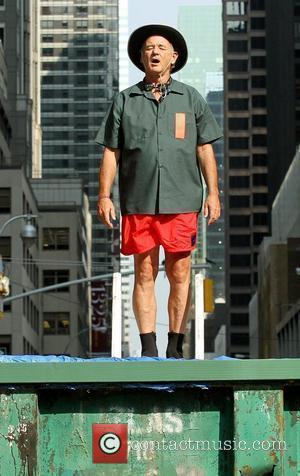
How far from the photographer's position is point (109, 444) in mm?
4668

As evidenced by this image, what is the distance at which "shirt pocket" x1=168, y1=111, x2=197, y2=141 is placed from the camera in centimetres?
688

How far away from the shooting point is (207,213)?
7504mm

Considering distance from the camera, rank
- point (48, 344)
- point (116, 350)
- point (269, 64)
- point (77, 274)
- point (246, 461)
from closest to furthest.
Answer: point (246, 461), point (116, 350), point (48, 344), point (77, 274), point (269, 64)

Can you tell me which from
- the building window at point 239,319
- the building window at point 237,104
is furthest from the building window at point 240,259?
the building window at point 237,104

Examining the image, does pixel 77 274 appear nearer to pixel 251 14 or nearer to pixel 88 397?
pixel 251 14

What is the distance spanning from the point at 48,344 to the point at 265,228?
6767cm

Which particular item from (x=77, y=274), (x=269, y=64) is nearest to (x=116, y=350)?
(x=77, y=274)

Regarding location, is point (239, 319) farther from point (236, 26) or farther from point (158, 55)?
point (158, 55)

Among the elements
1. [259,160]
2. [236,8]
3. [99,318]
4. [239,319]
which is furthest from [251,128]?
[99,318]

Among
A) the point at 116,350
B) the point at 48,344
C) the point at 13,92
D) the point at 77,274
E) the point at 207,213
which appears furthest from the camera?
the point at 13,92

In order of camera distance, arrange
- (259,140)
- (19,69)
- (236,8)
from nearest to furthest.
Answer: (19,69), (259,140), (236,8)

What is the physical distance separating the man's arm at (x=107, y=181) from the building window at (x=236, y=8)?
174 meters

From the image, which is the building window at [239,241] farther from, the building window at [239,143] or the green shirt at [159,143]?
the green shirt at [159,143]

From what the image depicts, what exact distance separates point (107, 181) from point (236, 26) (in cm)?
17478
